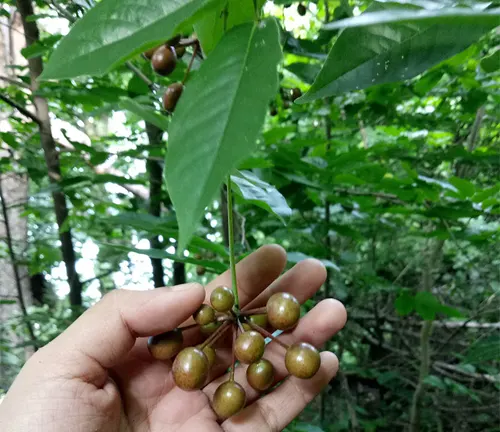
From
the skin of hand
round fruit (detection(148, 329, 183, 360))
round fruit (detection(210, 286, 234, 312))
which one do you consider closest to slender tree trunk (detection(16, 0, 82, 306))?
the skin of hand

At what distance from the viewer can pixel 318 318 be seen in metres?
1.27

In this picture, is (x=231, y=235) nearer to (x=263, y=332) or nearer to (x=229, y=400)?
(x=263, y=332)

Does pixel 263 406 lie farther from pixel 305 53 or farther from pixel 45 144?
pixel 45 144

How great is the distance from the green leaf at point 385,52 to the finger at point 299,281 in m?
0.80

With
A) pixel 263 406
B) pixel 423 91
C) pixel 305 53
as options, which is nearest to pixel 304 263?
pixel 263 406

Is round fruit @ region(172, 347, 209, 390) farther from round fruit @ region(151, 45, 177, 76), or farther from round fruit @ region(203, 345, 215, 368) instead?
round fruit @ region(151, 45, 177, 76)

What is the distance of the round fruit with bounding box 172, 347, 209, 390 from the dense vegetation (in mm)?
244

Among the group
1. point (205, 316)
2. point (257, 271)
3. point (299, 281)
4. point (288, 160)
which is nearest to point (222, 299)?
point (205, 316)

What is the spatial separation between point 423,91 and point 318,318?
1.12m

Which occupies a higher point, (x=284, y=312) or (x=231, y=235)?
(x=231, y=235)

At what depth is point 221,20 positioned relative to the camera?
604 mm

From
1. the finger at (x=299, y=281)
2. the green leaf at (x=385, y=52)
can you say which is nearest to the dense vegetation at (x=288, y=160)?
the green leaf at (x=385, y=52)

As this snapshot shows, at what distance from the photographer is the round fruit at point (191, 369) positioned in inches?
31.1

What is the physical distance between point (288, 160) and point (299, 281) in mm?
496
